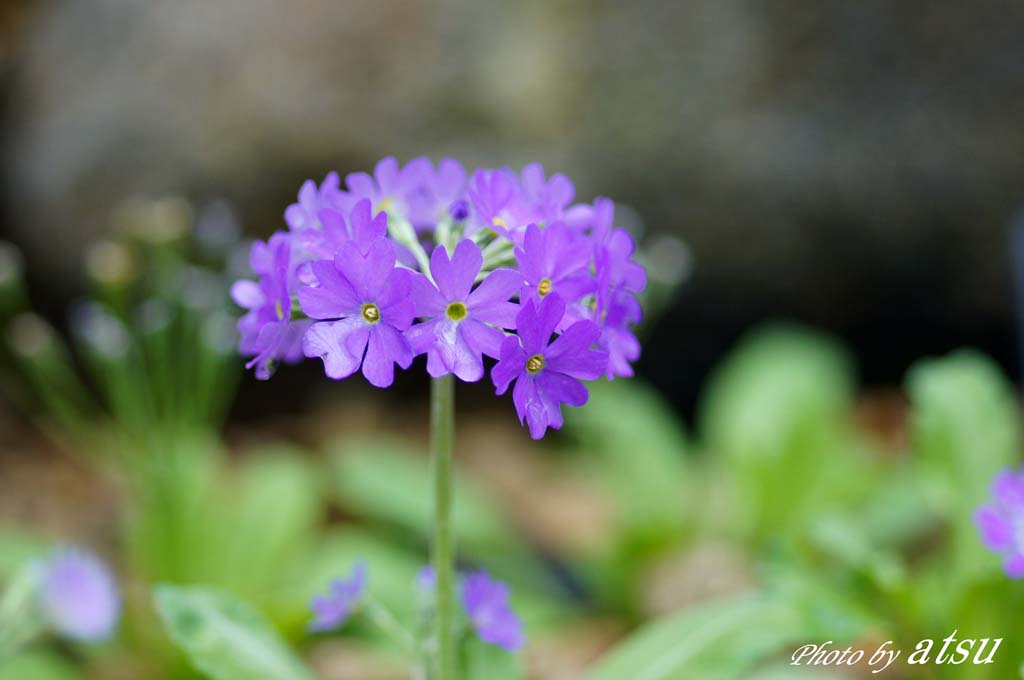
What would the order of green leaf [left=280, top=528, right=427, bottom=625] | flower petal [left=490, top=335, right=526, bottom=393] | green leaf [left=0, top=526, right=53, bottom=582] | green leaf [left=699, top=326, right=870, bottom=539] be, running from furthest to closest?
1. green leaf [left=699, top=326, right=870, bottom=539]
2. green leaf [left=0, top=526, right=53, bottom=582]
3. green leaf [left=280, top=528, right=427, bottom=625]
4. flower petal [left=490, top=335, right=526, bottom=393]

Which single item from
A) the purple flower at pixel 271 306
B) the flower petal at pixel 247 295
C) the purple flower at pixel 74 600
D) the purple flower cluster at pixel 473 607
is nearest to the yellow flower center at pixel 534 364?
the purple flower at pixel 271 306

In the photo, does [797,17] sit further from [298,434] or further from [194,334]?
[298,434]

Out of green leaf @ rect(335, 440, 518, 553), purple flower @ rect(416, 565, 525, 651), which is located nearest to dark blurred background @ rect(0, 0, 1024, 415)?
green leaf @ rect(335, 440, 518, 553)

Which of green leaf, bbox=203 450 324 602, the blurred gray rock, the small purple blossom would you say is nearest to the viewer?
the small purple blossom

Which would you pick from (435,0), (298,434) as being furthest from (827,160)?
(298,434)

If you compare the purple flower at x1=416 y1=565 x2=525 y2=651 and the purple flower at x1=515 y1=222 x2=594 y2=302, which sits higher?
the purple flower at x1=515 y1=222 x2=594 y2=302

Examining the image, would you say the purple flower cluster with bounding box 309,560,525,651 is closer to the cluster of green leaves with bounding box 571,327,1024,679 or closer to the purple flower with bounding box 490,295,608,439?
the cluster of green leaves with bounding box 571,327,1024,679

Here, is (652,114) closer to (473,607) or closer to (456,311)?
(473,607)
